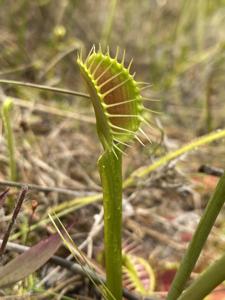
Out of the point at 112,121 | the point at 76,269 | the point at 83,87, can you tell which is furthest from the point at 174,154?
the point at 83,87

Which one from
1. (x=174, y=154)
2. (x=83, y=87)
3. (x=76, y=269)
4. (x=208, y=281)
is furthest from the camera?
(x=83, y=87)

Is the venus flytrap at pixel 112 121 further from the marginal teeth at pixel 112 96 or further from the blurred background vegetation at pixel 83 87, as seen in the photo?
the blurred background vegetation at pixel 83 87

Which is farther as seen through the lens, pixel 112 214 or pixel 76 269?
pixel 76 269

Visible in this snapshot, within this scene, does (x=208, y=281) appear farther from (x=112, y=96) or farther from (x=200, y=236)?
(x=112, y=96)

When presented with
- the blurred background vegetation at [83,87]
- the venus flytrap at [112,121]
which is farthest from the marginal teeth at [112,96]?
the blurred background vegetation at [83,87]

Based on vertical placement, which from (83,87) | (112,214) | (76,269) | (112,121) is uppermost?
(83,87)

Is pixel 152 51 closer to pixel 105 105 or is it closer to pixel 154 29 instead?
pixel 154 29

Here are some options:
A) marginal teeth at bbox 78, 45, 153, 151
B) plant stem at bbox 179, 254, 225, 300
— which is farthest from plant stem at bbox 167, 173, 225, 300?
marginal teeth at bbox 78, 45, 153, 151
